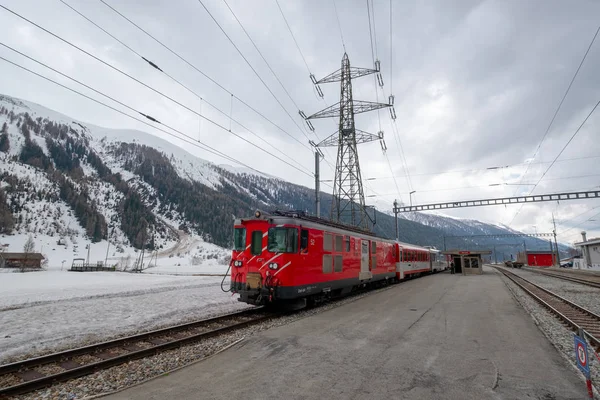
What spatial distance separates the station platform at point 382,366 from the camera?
16.4 feet

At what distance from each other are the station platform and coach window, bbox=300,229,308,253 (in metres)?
2.51

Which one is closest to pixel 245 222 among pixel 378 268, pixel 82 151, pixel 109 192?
pixel 378 268

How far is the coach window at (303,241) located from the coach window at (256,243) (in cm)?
157

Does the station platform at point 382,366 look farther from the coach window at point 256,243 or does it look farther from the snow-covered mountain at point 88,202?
the snow-covered mountain at point 88,202

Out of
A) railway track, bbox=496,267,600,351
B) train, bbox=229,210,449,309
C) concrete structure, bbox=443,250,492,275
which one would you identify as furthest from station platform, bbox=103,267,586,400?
concrete structure, bbox=443,250,492,275

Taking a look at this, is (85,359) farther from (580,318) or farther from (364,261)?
(580,318)

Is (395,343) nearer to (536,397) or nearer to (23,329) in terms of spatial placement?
(536,397)

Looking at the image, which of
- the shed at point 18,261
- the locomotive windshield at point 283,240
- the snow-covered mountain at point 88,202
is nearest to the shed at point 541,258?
the snow-covered mountain at point 88,202

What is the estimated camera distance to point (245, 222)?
12.2 meters

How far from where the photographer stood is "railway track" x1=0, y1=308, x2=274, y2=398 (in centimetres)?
538

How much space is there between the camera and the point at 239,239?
12203 mm

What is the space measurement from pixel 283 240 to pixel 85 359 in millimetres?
6290

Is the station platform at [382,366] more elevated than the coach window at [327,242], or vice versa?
the coach window at [327,242]

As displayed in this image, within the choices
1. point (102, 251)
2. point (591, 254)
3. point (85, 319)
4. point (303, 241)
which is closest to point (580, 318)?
point (303, 241)
